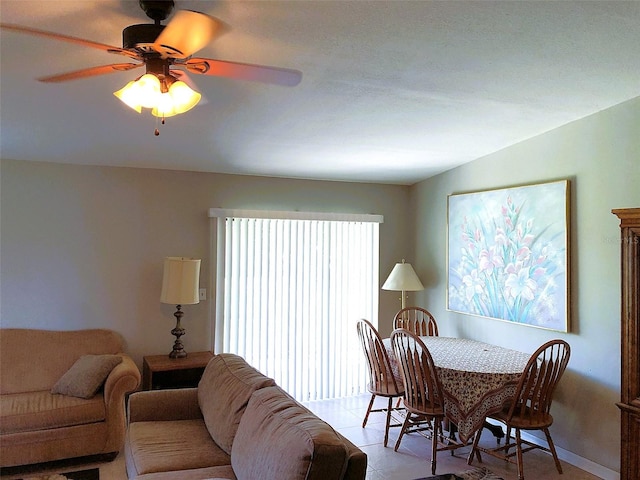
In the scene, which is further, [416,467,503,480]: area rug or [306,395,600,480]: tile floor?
[306,395,600,480]: tile floor

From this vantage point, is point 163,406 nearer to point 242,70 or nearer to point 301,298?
point 301,298

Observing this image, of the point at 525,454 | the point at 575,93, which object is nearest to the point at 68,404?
the point at 525,454

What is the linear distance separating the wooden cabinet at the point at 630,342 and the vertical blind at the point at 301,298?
2.77m

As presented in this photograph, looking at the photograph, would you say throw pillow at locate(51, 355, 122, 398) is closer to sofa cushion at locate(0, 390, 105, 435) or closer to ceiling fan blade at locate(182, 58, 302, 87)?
sofa cushion at locate(0, 390, 105, 435)

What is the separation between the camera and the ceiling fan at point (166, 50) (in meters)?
1.67

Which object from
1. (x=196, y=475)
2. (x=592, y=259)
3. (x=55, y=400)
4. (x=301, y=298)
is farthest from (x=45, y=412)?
(x=592, y=259)

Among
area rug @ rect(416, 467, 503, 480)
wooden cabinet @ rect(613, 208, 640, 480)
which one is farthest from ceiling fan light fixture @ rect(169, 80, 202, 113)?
wooden cabinet @ rect(613, 208, 640, 480)

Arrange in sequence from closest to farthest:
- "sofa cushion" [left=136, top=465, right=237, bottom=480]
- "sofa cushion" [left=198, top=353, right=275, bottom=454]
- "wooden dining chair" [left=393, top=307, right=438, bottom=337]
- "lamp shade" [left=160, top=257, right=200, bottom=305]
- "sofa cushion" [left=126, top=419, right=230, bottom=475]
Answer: "sofa cushion" [left=136, top=465, right=237, bottom=480]
"sofa cushion" [left=126, top=419, right=230, bottom=475]
"sofa cushion" [left=198, top=353, right=275, bottom=454]
"lamp shade" [left=160, top=257, right=200, bottom=305]
"wooden dining chair" [left=393, top=307, right=438, bottom=337]

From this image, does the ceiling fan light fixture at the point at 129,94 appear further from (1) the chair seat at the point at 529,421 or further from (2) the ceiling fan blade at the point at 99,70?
(1) the chair seat at the point at 529,421

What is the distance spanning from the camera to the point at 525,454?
12.8 feet

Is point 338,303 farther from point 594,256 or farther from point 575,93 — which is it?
point 575,93

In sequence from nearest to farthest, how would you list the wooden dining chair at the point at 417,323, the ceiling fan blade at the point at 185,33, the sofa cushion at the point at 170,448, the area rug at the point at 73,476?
the ceiling fan blade at the point at 185,33 < the sofa cushion at the point at 170,448 < the area rug at the point at 73,476 < the wooden dining chair at the point at 417,323

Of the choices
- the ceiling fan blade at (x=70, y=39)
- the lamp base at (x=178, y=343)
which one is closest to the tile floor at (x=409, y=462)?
the lamp base at (x=178, y=343)

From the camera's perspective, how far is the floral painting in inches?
151
